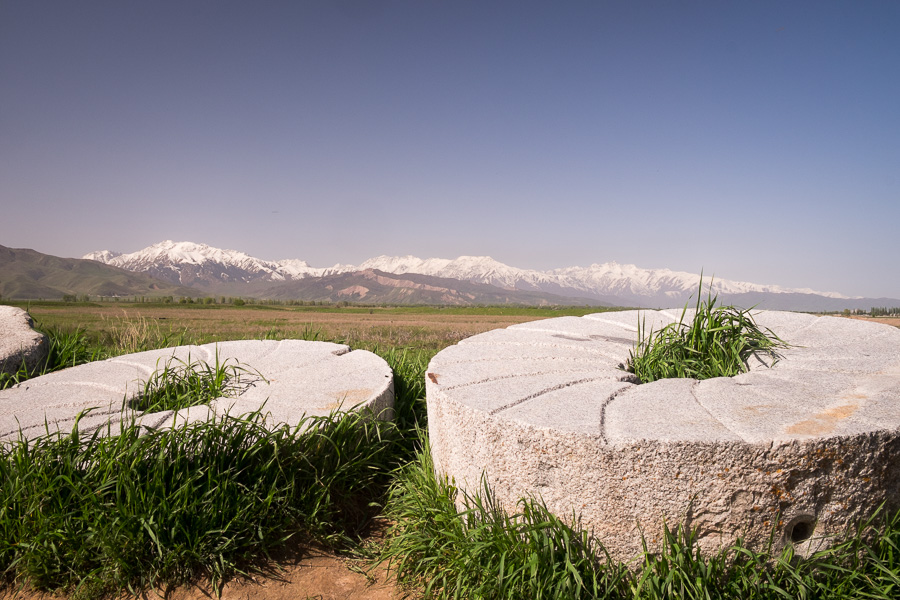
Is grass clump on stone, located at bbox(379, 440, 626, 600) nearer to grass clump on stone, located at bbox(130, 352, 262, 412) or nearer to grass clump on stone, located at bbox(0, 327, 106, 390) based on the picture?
grass clump on stone, located at bbox(130, 352, 262, 412)

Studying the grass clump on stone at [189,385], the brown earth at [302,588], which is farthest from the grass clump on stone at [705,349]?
the grass clump on stone at [189,385]

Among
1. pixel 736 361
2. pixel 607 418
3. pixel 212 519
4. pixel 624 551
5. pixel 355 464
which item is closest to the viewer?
pixel 624 551

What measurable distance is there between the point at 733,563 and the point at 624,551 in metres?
0.50

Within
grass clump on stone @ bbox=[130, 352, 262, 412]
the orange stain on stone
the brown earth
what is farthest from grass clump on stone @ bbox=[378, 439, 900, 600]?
grass clump on stone @ bbox=[130, 352, 262, 412]

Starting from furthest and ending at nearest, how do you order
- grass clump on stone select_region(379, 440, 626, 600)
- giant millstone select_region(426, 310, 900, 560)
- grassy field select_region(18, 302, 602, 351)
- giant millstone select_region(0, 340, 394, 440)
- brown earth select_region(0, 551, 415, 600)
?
1. grassy field select_region(18, 302, 602, 351)
2. giant millstone select_region(0, 340, 394, 440)
3. brown earth select_region(0, 551, 415, 600)
4. grass clump on stone select_region(379, 440, 626, 600)
5. giant millstone select_region(426, 310, 900, 560)

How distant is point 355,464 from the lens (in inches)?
134

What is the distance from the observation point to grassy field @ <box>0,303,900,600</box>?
218 centimetres

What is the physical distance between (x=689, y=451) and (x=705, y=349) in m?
2.42

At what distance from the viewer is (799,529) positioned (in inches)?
87.0

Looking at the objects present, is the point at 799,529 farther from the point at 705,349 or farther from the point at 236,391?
the point at 236,391

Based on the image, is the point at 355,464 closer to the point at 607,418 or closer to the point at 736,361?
the point at 607,418

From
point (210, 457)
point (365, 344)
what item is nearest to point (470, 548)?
point (210, 457)

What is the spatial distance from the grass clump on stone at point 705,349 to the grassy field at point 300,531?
5.75ft

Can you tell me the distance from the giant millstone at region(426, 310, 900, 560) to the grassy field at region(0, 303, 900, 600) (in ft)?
0.39
